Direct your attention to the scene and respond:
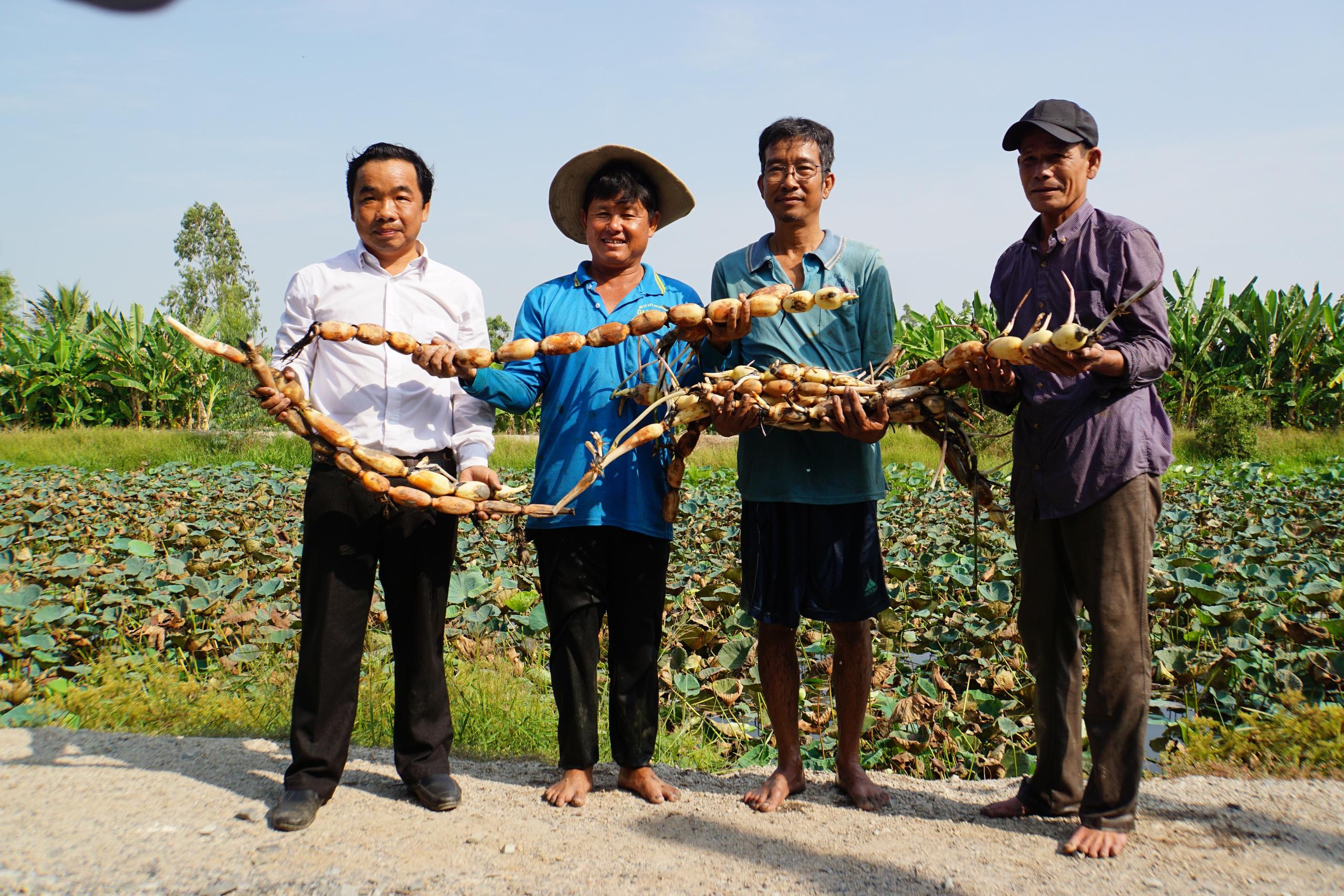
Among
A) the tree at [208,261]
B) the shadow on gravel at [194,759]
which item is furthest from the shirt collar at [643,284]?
the tree at [208,261]

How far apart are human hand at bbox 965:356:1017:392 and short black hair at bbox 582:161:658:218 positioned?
1.15m

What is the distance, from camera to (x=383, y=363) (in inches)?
109

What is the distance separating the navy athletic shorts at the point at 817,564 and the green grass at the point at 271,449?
8655 millimetres

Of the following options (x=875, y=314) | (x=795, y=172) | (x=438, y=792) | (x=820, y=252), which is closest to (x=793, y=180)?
(x=795, y=172)

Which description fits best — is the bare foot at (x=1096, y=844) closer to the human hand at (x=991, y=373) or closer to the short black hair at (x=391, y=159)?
the human hand at (x=991, y=373)

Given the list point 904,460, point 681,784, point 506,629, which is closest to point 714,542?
point 506,629

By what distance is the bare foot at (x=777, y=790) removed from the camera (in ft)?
9.14

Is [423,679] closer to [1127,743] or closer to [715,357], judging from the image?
[715,357]

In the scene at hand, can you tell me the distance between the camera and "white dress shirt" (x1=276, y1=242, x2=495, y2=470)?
2738mm

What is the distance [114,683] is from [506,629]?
1734mm

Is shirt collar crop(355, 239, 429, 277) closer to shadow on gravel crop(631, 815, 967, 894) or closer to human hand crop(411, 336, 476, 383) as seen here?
human hand crop(411, 336, 476, 383)

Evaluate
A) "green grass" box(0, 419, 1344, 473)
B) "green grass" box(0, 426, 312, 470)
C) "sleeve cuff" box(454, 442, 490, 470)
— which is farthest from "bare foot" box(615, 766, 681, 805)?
"green grass" box(0, 426, 312, 470)

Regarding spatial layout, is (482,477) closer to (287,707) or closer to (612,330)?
(612,330)

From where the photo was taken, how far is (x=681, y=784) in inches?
121
